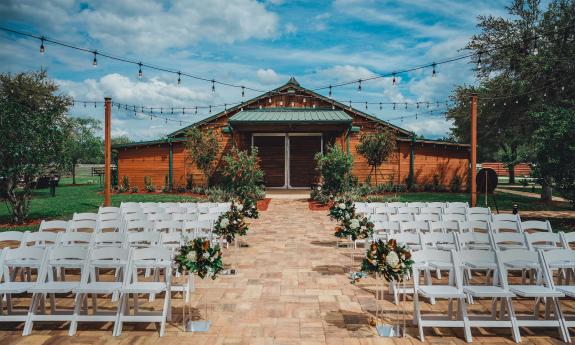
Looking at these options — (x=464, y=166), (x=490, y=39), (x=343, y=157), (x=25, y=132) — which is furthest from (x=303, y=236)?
(x=490, y=39)

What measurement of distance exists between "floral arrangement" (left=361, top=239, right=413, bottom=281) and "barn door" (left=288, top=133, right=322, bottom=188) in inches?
729

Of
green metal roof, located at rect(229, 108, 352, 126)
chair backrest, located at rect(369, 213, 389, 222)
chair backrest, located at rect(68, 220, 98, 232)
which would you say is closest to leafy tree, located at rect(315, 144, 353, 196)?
green metal roof, located at rect(229, 108, 352, 126)

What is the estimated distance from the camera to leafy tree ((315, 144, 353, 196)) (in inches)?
720

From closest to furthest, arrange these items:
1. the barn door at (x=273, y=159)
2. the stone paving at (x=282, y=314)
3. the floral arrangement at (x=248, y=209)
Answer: the stone paving at (x=282, y=314)
the floral arrangement at (x=248, y=209)
the barn door at (x=273, y=159)

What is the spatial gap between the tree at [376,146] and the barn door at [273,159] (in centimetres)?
464

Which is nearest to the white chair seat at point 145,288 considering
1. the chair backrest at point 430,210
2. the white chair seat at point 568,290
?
the white chair seat at point 568,290

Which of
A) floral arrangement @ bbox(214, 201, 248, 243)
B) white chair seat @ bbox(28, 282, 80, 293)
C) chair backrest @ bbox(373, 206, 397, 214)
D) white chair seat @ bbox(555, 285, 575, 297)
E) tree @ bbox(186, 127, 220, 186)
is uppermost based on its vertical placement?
tree @ bbox(186, 127, 220, 186)

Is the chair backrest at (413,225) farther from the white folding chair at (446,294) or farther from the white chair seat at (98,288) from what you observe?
the white chair seat at (98,288)

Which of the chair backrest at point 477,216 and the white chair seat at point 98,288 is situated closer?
the white chair seat at point 98,288

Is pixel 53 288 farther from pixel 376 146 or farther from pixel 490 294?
pixel 376 146

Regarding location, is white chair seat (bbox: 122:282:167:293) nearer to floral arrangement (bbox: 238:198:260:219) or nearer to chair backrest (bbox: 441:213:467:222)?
floral arrangement (bbox: 238:198:260:219)

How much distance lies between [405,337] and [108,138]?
36.9 feet

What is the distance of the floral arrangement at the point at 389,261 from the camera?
4770 millimetres

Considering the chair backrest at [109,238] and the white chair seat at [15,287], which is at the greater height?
the chair backrest at [109,238]
